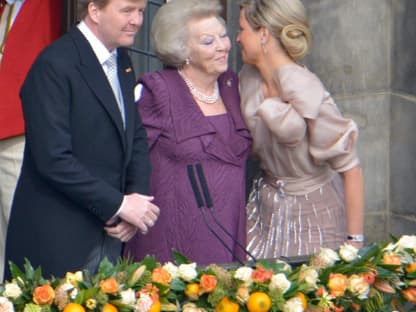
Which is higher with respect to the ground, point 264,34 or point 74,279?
point 264,34

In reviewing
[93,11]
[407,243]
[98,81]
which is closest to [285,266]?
[407,243]

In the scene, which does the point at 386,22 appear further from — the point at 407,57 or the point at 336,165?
the point at 336,165

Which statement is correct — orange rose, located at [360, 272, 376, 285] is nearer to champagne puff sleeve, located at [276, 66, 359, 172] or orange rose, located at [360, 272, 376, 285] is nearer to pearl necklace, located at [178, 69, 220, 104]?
champagne puff sleeve, located at [276, 66, 359, 172]

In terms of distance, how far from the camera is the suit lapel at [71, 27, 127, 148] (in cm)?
528

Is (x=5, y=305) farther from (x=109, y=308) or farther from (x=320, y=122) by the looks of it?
(x=320, y=122)

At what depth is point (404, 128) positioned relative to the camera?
6.96 m

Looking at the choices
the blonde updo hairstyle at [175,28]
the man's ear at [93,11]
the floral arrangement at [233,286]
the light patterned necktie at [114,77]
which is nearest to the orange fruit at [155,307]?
the floral arrangement at [233,286]

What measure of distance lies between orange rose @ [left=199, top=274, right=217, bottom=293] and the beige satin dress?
6.27ft

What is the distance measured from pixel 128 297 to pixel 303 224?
2.29 metres

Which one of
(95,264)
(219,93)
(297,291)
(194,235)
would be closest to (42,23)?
(219,93)

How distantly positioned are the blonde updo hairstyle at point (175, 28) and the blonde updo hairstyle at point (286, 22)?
246 mm

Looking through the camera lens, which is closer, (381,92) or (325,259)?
(325,259)

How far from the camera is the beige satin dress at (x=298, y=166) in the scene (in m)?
6.07

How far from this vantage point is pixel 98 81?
209 inches
